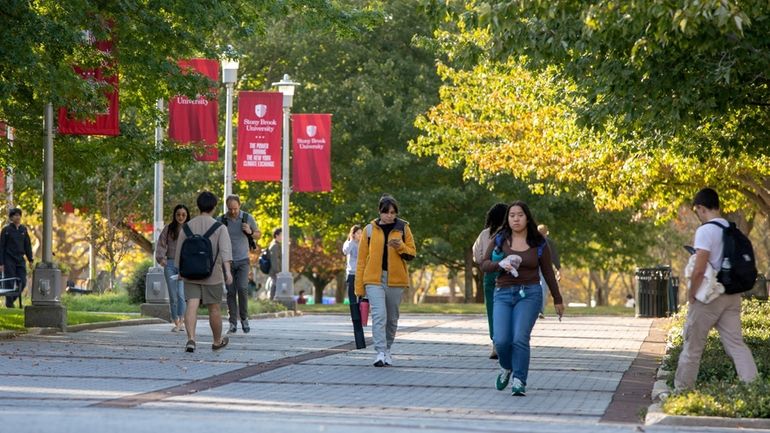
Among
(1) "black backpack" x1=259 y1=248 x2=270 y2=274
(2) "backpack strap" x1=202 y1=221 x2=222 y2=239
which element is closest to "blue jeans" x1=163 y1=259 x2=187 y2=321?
(2) "backpack strap" x1=202 y1=221 x2=222 y2=239

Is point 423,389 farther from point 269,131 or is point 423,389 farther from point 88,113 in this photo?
point 269,131

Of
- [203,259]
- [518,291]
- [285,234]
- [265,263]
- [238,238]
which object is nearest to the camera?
[518,291]

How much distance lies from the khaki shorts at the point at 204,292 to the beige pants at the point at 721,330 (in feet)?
21.7

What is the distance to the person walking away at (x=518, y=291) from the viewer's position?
12.8 m

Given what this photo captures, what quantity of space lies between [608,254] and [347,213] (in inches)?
398

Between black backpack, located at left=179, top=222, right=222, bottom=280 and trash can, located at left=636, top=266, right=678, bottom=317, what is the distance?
59.1 ft

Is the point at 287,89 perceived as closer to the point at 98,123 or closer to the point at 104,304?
the point at 104,304

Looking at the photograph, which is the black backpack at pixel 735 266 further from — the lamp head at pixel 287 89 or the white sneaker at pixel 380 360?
the lamp head at pixel 287 89

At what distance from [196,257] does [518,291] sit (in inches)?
204

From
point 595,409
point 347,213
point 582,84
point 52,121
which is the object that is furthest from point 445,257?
point 595,409

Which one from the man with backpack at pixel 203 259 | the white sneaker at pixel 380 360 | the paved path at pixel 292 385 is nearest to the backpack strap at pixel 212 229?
the man with backpack at pixel 203 259

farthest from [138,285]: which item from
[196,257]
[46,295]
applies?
[196,257]

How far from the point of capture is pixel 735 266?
1187 centimetres

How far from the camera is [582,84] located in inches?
634
